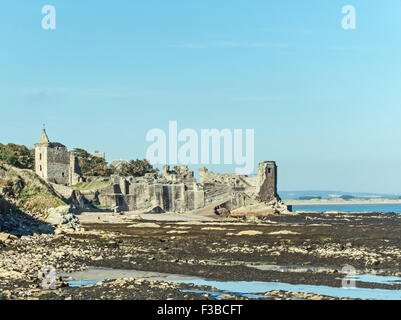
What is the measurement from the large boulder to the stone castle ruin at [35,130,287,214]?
70.1 feet

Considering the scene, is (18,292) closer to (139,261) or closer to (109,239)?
(139,261)

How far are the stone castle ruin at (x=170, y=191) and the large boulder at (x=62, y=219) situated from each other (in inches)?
841

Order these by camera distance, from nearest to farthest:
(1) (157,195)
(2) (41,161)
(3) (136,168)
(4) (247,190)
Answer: (1) (157,195) → (4) (247,190) → (2) (41,161) → (3) (136,168)

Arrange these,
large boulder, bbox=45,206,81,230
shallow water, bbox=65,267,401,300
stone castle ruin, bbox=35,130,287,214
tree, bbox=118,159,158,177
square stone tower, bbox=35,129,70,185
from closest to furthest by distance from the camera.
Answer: shallow water, bbox=65,267,401,300 → large boulder, bbox=45,206,81,230 → stone castle ruin, bbox=35,130,287,214 → square stone tower, bbox=35,129,70,185 → tree, bbox=118,159,158,177

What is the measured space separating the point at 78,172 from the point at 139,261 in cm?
5343

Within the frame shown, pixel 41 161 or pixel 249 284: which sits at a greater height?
pixel 41 161

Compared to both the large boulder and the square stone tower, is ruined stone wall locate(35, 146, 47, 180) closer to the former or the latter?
the square stone tower

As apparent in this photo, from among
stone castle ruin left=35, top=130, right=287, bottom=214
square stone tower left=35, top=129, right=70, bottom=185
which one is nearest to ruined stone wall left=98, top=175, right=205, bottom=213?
stone castle ruin left=35, top=130, right=287, bottom=214

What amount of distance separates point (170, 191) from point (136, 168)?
2083 cm

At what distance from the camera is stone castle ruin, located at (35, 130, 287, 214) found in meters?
72.8

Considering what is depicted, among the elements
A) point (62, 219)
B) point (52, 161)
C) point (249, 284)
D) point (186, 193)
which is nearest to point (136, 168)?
point (52, 161)

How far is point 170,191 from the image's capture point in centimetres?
7462

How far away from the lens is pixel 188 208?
7444 cm

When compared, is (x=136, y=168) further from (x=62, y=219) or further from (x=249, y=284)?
(x=249, y=284)
